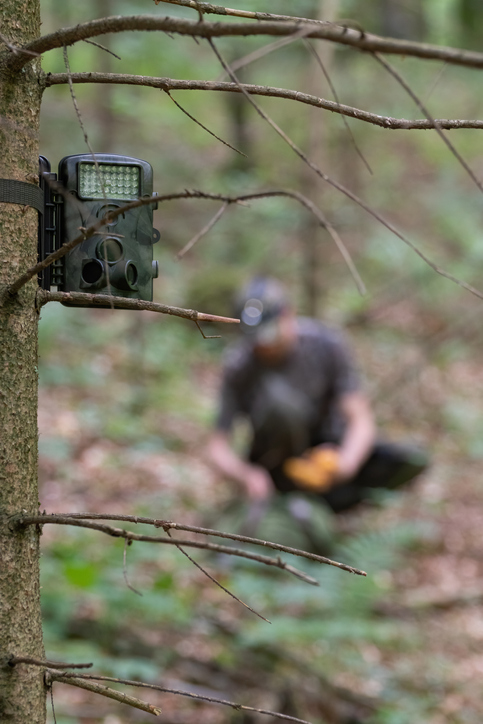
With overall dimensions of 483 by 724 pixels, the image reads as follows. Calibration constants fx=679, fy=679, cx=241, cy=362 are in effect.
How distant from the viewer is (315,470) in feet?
15.7

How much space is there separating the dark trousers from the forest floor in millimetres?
207

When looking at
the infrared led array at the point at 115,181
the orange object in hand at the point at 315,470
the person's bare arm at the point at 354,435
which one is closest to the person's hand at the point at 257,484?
the orange object in hand at the point at 315,470

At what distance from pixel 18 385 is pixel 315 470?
3860mm

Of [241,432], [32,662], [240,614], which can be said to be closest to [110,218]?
[32,662]

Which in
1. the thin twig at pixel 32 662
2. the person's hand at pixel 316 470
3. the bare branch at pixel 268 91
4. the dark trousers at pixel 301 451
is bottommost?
the thin twig at pixel 32 662

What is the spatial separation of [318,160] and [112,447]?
360cm

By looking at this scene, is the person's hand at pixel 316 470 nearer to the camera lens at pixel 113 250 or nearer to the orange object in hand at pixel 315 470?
the orange object in hand at pixel 315 470

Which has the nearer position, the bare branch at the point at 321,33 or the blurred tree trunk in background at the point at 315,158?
the bare branch at the point at 321,33

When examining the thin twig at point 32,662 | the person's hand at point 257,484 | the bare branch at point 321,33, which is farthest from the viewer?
the person's hand at point 257,484

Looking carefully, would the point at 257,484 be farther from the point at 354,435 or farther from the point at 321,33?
the point at 321,33

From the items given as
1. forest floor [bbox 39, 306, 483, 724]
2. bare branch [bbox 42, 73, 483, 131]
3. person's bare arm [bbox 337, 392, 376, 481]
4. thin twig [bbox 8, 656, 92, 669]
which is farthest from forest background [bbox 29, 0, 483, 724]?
thin twig [bbox 8, 656, 92, 669]

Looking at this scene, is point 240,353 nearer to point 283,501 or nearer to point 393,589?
point 283,501

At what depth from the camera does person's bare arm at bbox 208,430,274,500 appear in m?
4.57

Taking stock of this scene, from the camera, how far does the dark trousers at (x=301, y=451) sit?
4.82 m
